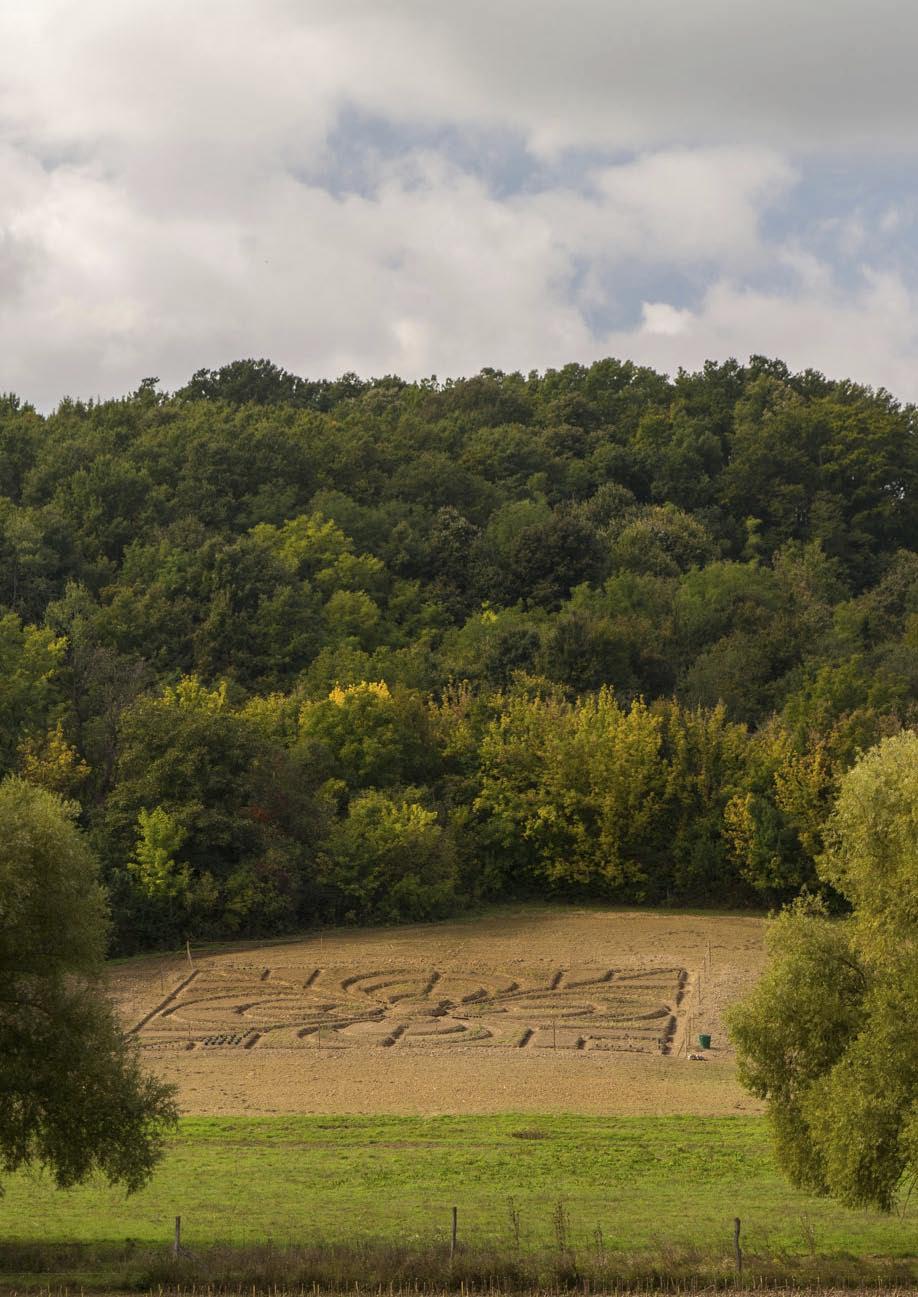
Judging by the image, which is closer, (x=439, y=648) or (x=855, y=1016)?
(x=855, y=1016)

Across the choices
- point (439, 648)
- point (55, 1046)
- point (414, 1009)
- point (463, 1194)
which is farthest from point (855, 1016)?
point (439, 648)

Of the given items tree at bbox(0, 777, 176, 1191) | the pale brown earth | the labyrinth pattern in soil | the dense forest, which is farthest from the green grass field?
the dense forest

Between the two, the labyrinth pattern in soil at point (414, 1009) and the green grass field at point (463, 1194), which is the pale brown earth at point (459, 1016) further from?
the green grass field at point (463, 1194)

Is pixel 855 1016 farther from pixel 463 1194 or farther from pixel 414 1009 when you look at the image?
pixel 414 1009

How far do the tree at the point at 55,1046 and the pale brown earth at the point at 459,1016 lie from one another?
1132 centimetres

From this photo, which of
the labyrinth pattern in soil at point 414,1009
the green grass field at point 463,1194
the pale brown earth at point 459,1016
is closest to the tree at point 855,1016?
the green grass field at point 463,1194

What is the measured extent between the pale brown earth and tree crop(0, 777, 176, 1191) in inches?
446

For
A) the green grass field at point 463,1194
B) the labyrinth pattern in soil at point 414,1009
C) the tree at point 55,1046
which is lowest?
the labyrinth pattern in soil at point 414,1009

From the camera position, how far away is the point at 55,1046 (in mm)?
24859

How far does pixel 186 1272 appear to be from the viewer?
22.3 metres

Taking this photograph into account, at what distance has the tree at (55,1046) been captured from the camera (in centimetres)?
2473

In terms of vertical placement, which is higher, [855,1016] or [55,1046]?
[855,1016]

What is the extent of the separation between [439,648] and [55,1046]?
6040 centimetres

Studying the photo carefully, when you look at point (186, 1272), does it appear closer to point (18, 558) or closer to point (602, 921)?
point (602, 921)
